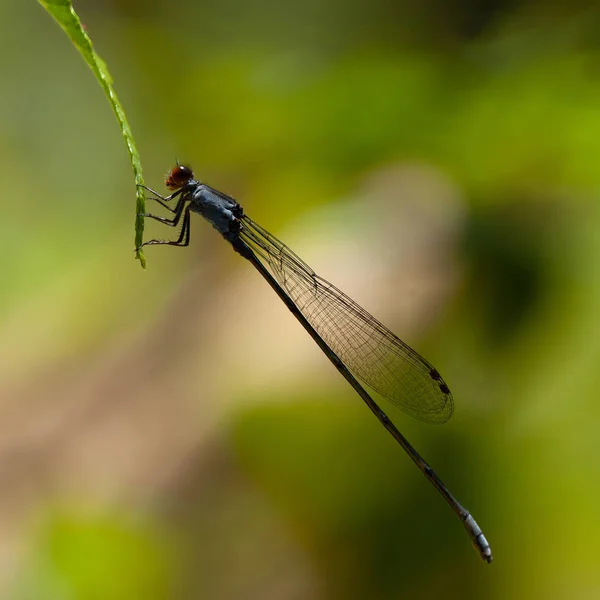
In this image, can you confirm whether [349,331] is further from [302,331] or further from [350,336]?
[302,331]

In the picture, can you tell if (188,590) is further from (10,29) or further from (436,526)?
(10,29)

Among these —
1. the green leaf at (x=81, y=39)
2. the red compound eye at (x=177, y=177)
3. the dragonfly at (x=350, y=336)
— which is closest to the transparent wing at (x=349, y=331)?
the dragonfly at (x=350, y=336)

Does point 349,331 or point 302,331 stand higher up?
point 302,331

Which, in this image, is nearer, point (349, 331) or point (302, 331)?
point (349, 331)

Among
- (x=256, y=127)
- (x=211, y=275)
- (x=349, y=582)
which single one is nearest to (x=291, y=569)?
(x=349, y=582)

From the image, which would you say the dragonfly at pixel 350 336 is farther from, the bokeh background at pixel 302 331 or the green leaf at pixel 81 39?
the green leaf at pixel 81 39

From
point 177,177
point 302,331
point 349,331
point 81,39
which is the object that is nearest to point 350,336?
point 349,331
